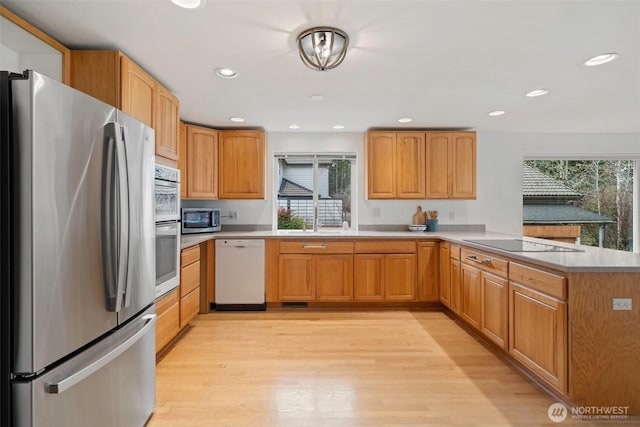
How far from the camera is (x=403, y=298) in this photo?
366 cm

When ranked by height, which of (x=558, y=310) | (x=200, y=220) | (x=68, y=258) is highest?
(x=200, y=220)

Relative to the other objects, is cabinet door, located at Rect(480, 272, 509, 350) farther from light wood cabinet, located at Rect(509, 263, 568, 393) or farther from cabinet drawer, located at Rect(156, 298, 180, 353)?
cabinet drawer, located at Rect(156, 298, 180, 353)

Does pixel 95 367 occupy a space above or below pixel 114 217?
below

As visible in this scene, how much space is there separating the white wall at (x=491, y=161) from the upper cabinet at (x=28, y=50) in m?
2.50

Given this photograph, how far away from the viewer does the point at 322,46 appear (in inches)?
70.6

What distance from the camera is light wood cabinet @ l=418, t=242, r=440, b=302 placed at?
3.65 m

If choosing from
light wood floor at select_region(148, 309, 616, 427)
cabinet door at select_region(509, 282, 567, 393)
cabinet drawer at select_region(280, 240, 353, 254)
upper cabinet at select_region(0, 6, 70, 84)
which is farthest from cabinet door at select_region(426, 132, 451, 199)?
upper cabinet at select_region(0, 6, 70, 84)

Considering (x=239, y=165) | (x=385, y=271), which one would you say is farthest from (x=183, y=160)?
(x=385, y=271)

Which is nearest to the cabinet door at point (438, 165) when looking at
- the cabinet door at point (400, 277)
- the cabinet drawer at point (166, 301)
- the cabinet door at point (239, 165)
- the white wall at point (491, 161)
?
the white wall at point (491, 161)

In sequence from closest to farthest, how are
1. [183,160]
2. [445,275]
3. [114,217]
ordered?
[114,217], [445,275], [183,160]

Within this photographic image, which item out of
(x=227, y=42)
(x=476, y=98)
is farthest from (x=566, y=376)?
(x=227, y=42)

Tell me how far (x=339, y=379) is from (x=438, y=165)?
2.92 m

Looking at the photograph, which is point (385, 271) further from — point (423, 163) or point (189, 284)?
point (189, 284)

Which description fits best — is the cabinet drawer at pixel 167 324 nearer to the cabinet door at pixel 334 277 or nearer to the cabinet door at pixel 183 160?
the cabinet door at pixel 183 160
